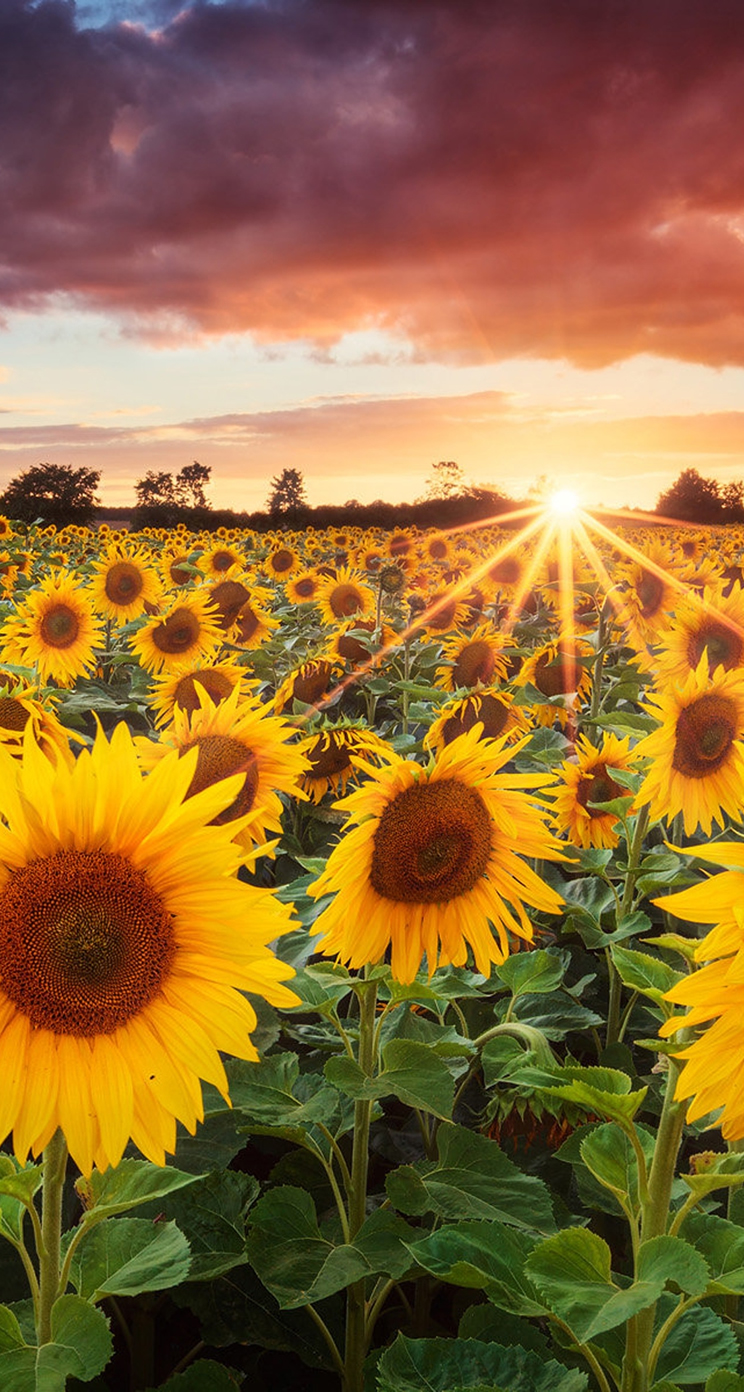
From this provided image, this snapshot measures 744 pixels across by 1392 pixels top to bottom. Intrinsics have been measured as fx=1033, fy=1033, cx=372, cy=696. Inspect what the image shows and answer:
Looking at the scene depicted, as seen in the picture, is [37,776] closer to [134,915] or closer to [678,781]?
[134,915]

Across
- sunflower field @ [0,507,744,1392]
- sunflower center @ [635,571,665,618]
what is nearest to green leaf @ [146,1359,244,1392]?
sunflower field @ [0,507,744,1392]

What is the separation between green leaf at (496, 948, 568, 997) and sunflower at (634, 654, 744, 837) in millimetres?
901

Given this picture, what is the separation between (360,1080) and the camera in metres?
1.92

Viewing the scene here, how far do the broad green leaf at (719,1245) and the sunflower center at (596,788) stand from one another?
7.81 feet

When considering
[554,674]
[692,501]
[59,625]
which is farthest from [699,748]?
[692,501]

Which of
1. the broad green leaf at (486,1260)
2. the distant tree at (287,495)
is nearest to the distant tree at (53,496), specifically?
the distant tree at (287,495)

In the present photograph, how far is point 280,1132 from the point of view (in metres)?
1.99

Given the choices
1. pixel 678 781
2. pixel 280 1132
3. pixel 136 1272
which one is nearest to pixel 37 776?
pixel 136 1272

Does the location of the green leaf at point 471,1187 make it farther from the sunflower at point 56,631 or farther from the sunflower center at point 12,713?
the sunflower at point 56,631

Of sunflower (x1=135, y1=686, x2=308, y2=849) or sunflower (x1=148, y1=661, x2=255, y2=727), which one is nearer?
sunflower (x1=135, y1=686, x2=308, y2=849)

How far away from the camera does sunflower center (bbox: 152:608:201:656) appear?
6.03 m

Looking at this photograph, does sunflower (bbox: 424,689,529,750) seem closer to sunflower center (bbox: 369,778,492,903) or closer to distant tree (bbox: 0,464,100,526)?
sunflower center (bbox: 369,778,492,903)

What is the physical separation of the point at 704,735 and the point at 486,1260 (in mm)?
2018

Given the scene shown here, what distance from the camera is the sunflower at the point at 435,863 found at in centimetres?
211
